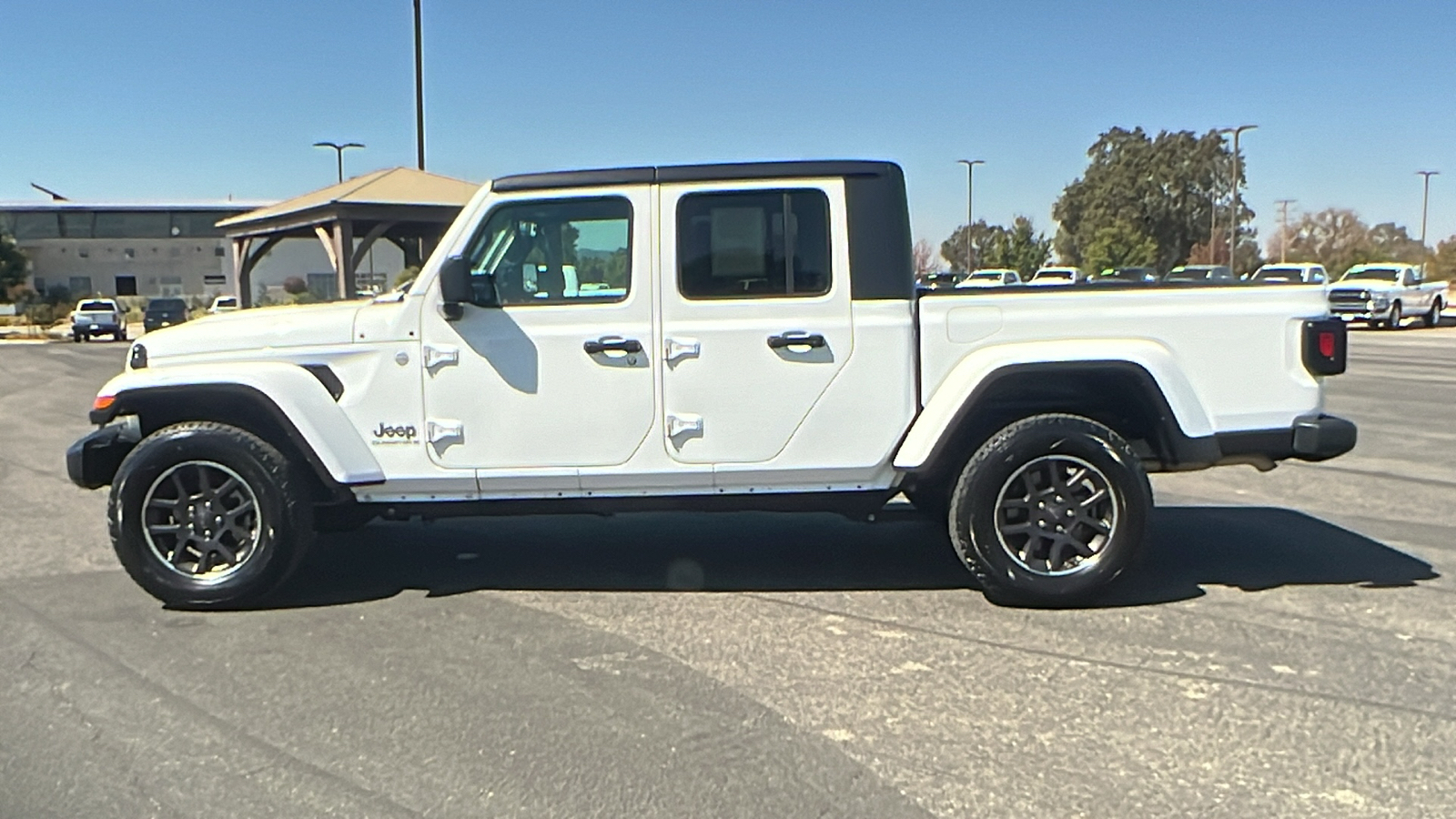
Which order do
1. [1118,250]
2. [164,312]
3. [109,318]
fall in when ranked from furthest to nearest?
1. [1118,250]
2. [164,312]
3. [109,318]

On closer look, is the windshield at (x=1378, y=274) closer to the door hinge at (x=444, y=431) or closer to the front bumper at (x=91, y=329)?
the door hinge at (x=444, y=431)

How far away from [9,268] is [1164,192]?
243 feet

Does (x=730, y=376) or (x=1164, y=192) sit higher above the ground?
(x=1164, y=192)

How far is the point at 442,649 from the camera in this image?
4.50 metres

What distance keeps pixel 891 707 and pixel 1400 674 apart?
2002 mm

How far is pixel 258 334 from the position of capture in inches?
198

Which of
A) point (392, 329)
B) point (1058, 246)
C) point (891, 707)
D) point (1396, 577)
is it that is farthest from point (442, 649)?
point (1058, 246)

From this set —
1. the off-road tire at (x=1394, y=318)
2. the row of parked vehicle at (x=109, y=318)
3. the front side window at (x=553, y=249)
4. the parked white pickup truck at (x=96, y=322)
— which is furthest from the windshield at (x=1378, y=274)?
the parked white pickup truck at (x=96, y=322)

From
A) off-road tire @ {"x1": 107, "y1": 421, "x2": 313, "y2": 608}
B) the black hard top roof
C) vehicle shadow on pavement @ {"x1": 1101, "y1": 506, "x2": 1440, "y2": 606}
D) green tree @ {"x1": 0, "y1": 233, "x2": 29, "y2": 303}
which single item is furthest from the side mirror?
green tree @ {"x1": 0, "y1": 233, "x2": 29, "y2": 303}

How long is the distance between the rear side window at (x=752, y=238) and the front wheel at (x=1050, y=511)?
125cm

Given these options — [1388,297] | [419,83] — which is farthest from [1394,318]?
[419,83]

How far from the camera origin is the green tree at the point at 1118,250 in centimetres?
6112

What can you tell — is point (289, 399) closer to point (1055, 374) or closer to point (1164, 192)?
point (1055, 374)

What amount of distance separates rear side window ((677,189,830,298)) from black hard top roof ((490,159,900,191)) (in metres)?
0.09
